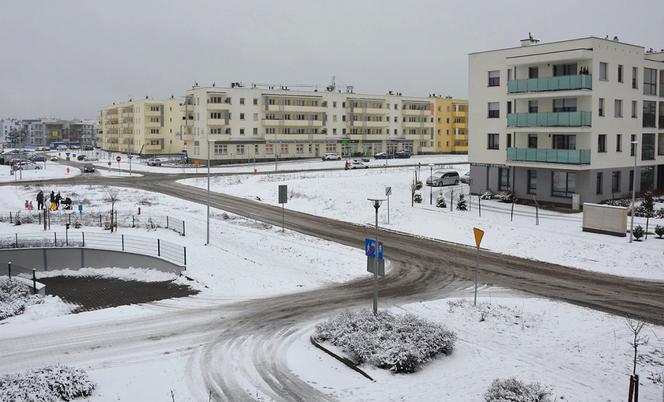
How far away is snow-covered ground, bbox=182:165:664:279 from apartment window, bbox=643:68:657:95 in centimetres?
1382

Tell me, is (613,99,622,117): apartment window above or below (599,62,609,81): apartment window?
below

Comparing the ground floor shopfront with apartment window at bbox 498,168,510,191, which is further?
apartment window at bbox 498,168,510,191

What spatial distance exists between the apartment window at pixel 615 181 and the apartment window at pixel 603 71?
6.73 m

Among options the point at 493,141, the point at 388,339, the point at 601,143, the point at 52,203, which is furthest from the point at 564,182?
the point at 52,203

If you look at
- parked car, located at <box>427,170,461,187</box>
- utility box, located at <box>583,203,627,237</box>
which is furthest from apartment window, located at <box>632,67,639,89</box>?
parked car, located at <box>427,170,461,187</box>

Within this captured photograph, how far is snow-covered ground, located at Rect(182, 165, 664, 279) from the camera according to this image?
28297 millimetres

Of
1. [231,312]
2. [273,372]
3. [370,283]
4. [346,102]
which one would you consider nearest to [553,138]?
[370,283]

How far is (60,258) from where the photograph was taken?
28.8m

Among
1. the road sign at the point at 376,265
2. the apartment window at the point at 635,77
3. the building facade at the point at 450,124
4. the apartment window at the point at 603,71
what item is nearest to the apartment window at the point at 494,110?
the apartment window at the point at 603,71

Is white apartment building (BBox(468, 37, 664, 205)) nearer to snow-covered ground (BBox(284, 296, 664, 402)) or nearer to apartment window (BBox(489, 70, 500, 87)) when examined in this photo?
apartment window (BBox(489, 70, 500, 87))

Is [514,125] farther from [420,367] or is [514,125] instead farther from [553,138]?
[420,367]

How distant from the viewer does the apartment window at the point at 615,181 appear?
141ft

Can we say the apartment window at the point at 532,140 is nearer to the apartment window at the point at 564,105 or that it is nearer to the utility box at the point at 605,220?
the apartment window at the point at 564,105

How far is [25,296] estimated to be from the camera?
21.6 metres
